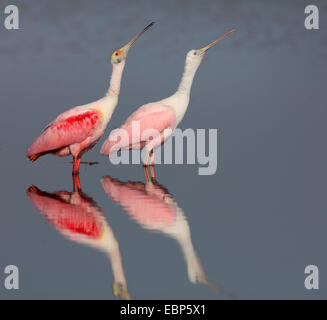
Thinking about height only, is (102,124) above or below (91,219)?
above

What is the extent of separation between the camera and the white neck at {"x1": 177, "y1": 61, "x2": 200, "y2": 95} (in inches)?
586

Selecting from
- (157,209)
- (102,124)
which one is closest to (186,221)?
(157,209)

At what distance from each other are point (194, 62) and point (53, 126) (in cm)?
278

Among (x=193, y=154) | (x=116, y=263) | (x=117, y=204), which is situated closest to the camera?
(x=116, y=263)

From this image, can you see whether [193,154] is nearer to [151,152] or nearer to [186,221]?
[151,152]

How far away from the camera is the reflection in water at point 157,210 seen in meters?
8.84

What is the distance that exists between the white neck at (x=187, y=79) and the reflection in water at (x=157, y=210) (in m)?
1.74

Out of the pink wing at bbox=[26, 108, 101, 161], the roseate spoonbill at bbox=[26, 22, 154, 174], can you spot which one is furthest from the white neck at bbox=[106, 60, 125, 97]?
the pink wing at bbox=[26, 108, 101, 161]

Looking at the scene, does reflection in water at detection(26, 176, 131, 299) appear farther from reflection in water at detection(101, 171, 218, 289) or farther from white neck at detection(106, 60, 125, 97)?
white neck at detection(106, 60, 125, 97)

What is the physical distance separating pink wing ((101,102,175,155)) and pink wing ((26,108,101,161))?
588 mm

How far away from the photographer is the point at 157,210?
11039 mm

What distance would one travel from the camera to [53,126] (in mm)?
14031

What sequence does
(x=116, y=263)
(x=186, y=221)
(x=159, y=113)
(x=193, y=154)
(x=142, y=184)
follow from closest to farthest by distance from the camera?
(x=116, y=263) < (x=186, y=221) < (x=142, y=184) < (x=159, y=113) < (x=193, y=154)

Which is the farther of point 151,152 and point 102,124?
point 151,152
